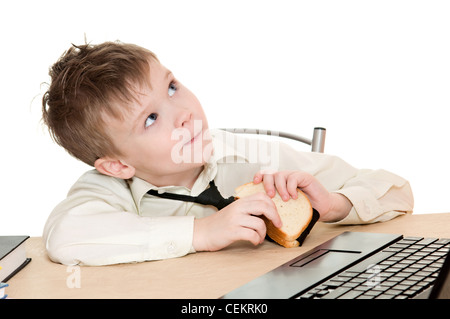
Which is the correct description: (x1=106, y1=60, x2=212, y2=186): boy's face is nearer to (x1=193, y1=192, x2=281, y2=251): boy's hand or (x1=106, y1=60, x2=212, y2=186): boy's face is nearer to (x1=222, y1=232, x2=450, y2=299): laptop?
(x1=193, y1=192, x2=281, y2=251): boy's hand

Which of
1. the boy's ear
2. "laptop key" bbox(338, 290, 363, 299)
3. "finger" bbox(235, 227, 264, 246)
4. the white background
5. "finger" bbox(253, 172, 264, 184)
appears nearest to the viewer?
"laptop key" bbox(338, 290, 363, 299)

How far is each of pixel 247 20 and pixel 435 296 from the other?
2524 mm

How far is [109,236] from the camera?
1.14m

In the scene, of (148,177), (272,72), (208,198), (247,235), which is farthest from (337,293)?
(272,72)

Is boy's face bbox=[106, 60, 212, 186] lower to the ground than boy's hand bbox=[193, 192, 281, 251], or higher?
higher

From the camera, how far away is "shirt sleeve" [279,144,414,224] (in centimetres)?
129

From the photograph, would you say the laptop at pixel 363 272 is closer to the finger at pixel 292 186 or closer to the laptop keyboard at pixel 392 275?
the laptop keyboard at pixel 392 275

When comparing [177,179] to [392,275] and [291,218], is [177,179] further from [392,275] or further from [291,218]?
[392,275]

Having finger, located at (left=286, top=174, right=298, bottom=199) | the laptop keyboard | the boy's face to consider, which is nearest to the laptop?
the laptop keyboard

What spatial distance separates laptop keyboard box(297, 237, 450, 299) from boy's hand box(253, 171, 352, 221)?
9.3 inches

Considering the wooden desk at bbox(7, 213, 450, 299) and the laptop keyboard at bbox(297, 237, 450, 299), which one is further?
the wooden desk at bbox(7, 213, 450, 299)

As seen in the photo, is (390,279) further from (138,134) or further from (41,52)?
(41,52)

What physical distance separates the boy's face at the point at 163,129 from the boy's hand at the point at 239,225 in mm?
180

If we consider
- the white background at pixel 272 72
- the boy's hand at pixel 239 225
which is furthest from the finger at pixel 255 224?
the white background at pixel 272 72
